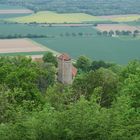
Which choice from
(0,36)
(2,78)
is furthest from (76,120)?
(0,36)

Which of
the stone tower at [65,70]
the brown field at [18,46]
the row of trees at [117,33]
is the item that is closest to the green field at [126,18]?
the row of trees at [117,33]

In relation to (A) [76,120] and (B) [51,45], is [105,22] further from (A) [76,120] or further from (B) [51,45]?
(A) [76,120]

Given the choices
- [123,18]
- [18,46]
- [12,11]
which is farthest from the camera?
[12,11]

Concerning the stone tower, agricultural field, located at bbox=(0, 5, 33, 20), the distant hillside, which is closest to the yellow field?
agricultural field, located at bbox=(0, 5, 33, 20)

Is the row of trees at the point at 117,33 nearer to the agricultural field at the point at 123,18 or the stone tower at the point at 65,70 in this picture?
the agricultural field at the point at 123,18

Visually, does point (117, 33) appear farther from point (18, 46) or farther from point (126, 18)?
point (126, 18)

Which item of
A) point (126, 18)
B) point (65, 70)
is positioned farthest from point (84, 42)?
point (126, 18)

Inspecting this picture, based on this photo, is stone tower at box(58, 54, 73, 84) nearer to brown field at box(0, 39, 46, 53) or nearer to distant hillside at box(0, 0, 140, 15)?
brown field at box(0, 39, 46, 53)
